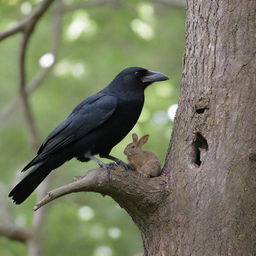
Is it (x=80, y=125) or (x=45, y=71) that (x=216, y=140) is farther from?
(x=45, y=71)

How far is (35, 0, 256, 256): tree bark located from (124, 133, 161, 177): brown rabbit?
9 cm

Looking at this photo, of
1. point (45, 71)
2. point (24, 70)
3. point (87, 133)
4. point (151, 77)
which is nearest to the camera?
point (87, 133)

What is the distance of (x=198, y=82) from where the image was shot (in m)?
4.99

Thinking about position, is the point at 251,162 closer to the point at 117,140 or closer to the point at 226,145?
the point at 226,145

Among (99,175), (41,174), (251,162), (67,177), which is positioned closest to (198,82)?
(251,162)

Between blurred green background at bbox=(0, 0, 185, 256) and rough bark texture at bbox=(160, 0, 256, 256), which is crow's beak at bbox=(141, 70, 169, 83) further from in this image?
blurred green background at bbox=(0, 0, 185, 256)

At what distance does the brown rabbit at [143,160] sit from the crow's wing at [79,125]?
373 mm

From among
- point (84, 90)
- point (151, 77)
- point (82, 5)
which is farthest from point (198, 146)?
point (84, 90)

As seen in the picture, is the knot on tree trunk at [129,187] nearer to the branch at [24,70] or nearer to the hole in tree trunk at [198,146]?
the hole in tree trunk at [198,146]

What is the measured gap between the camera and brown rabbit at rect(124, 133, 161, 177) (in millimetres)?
4918

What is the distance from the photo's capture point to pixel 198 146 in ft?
16.2

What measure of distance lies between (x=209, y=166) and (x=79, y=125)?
1.60 meters

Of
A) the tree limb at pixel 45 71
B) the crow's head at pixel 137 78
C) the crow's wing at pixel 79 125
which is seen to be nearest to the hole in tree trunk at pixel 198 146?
the crow's wing at pixel 79 125

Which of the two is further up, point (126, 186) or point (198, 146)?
point (198, 146)
